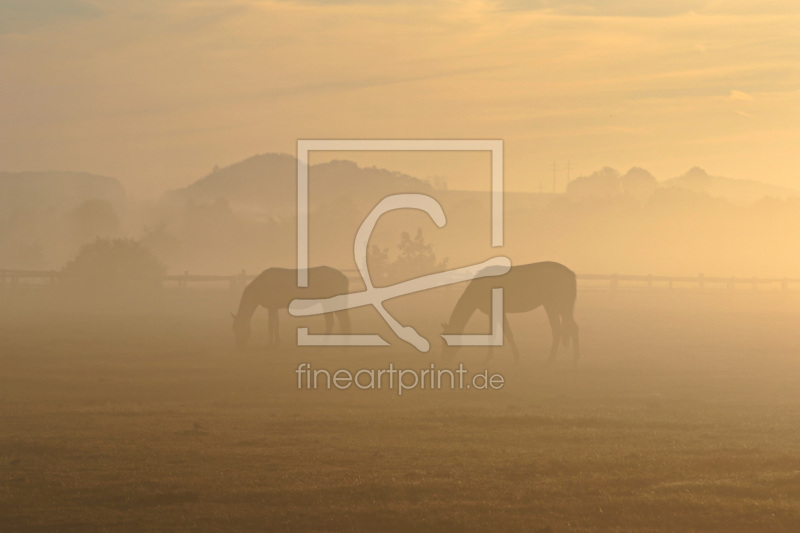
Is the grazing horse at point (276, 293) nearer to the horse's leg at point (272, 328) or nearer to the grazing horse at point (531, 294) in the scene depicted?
the horse's leg at point (272, 328)

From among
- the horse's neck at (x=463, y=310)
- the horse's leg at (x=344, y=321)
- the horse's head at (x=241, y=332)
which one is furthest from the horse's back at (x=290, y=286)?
the horse's neck at (x=463, y=310)

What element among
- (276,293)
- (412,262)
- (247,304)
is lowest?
(247,304)

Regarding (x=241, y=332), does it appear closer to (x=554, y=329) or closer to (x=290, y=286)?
(x=290, y=286)

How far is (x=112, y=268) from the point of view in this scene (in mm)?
50938

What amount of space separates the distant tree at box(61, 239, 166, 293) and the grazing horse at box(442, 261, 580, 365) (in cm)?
2820

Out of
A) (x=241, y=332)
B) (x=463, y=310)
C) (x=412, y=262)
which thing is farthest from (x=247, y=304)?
(x=412, y=262)

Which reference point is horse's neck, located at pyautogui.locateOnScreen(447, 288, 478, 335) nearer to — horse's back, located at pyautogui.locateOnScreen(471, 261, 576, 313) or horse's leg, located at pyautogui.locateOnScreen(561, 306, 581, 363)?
horse's back, located at pyautogui.locateOnScreen(471, 261, 576, 313)

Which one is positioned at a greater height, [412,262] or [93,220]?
[93,220]

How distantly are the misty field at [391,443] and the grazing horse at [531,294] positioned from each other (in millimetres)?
1086

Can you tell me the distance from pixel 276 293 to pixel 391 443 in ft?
42.3

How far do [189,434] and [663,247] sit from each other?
130398 millimetres

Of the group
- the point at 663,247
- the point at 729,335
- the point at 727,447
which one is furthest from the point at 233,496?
the point at 663,247

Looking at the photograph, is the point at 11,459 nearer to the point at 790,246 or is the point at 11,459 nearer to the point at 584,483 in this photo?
the point at 584,483

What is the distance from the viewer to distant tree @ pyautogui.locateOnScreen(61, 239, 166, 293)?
1857 inches
